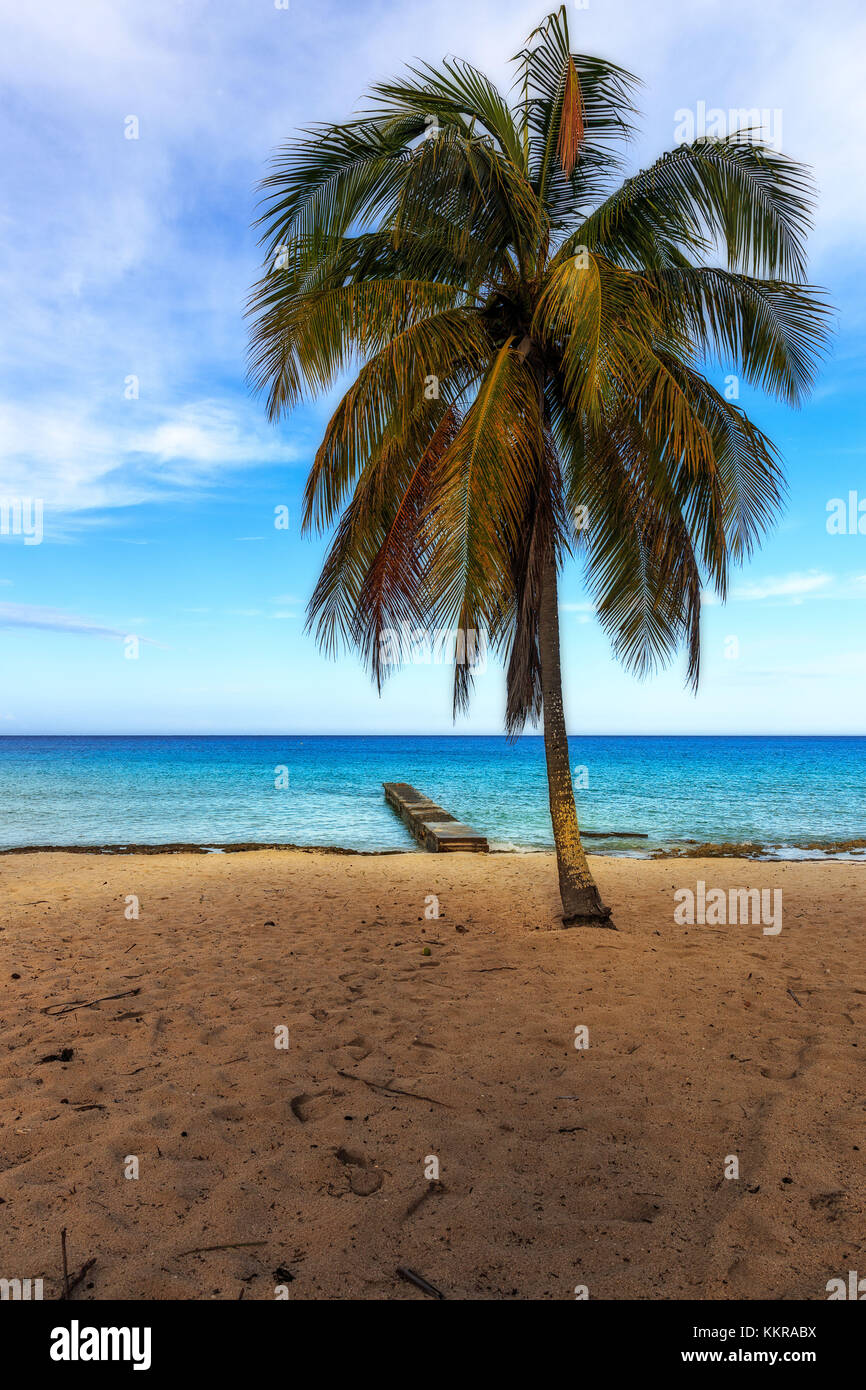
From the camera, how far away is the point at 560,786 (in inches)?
270

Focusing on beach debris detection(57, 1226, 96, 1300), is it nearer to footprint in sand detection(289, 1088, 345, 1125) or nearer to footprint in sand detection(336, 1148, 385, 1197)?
footprint in sand detection(336, 1148, 385, 1197)

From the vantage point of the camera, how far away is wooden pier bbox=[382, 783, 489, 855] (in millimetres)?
13211

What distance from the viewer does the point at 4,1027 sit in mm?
4496

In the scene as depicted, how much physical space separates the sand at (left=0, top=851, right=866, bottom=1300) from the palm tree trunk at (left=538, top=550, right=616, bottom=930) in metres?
0.36

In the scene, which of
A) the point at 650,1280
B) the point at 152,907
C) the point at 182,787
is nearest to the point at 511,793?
the point at 182,787

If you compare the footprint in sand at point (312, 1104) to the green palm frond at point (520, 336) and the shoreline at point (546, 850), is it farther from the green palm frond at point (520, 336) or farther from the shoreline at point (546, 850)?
the shoreline at point (546, 850)

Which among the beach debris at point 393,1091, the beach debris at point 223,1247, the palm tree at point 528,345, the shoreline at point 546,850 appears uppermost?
the palm tree at point 528,345

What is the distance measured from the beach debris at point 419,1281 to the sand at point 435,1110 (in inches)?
1.0

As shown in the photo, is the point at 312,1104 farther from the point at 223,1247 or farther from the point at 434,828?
the point at 434,828

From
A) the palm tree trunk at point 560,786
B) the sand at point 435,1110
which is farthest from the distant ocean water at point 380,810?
the sand at point 435,1110

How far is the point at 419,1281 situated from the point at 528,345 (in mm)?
6604

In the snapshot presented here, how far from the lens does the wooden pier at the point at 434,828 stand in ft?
43.3

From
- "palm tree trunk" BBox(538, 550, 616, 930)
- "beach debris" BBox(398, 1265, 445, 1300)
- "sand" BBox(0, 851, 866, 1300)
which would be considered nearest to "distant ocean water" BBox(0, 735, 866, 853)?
"palm tree trunk" BBox(538, 550, 616, 930)

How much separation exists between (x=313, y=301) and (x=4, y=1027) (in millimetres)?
6136
